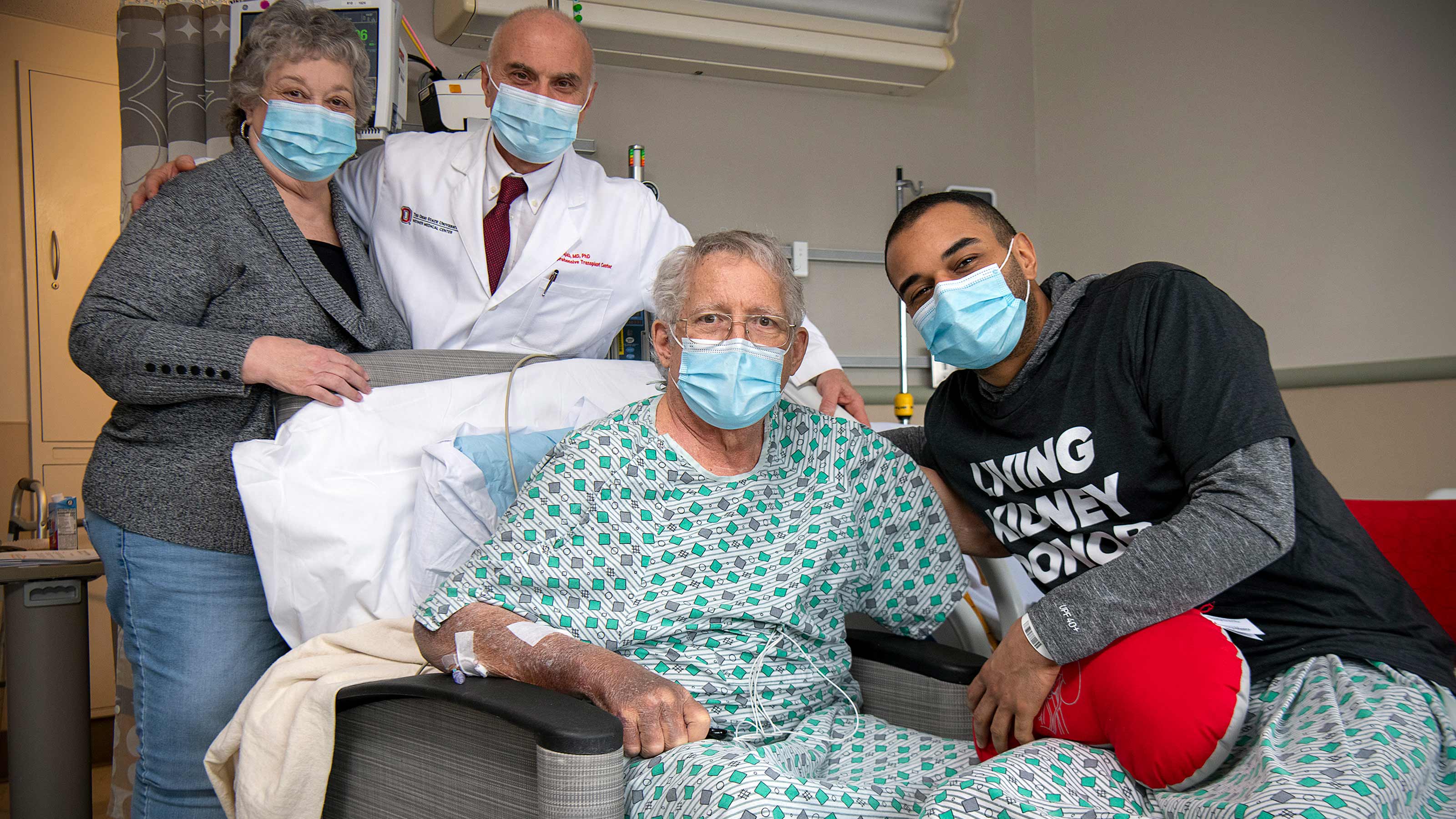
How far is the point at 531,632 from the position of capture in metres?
1.30

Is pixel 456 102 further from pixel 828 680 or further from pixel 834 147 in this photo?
pixel 834 147

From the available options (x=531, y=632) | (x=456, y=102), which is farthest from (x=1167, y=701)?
(x=456, y=102)

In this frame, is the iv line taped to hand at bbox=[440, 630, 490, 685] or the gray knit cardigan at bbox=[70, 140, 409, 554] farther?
the gray knit cardigan at bbox=[70, 140, 409, 554]

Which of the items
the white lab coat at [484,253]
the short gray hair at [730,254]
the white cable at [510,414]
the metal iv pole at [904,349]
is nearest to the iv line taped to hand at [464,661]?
the white cable at [510,414]

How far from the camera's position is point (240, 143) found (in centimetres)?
187

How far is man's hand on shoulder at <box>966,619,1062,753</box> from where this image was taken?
49.4 inches

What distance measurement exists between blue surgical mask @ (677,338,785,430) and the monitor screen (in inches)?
58.6

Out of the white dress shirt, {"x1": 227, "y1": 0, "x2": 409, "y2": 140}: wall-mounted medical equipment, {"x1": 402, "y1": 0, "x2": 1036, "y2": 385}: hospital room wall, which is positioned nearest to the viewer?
the white dress shirt

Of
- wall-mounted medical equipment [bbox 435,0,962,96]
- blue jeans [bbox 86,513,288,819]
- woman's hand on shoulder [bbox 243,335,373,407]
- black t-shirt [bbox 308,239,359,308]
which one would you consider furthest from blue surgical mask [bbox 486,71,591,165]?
wall-mounted medical equipment [bbox 435,0,962,96]

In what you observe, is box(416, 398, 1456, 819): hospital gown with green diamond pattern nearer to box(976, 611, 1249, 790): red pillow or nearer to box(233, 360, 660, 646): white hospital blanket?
box(976, 611, 1249, 790): red pillow

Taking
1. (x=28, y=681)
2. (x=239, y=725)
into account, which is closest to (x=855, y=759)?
(x=239, y=725)

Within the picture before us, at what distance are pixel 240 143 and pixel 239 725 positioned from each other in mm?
1098

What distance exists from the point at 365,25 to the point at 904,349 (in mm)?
2298

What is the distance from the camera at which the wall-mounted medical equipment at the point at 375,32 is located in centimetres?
243
